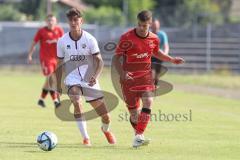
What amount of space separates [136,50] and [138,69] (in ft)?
1.36

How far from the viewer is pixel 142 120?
45.0ft

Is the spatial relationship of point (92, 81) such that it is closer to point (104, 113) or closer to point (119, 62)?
point (119, 62)

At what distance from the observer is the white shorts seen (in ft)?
45.7

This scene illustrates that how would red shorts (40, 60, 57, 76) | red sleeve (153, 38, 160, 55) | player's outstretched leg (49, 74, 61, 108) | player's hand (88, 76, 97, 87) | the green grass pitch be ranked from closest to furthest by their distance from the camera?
the green grass pitch → player's hand (88, 76, 97, 87) → red sleeve (153, 38, 160, 55) → player's outstretched leg (49, 74, 61, 108) → red shorts (40, 60, 57, 76)

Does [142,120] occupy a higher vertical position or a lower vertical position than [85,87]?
lower

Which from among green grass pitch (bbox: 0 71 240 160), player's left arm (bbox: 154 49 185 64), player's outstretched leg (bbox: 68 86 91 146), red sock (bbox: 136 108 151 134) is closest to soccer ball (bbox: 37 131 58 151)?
green grass pitch (bbox: 0 71 240 160)

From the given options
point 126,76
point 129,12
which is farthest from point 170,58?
point 129,12

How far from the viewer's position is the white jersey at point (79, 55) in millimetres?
13914

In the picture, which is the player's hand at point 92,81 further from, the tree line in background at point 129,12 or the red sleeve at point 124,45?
the tree line in background at point 129,12

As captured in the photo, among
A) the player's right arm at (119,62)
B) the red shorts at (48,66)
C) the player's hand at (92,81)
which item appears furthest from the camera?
the red shorts at (48,66)

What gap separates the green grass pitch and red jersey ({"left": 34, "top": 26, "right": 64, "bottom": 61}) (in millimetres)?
1465

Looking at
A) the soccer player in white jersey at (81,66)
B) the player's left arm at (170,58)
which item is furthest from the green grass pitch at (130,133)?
the player's left arm at (170,58)

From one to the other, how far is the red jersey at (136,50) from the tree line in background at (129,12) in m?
41.7

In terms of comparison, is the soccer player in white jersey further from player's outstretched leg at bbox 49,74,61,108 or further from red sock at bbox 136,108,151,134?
player's outstretched leg at bbox 49,74,61,108
